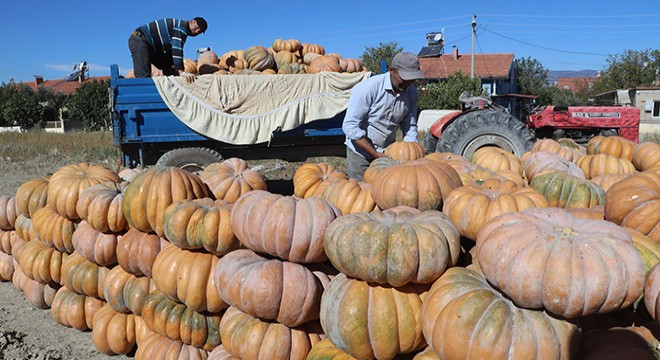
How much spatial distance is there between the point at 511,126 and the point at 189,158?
5154 millimetres

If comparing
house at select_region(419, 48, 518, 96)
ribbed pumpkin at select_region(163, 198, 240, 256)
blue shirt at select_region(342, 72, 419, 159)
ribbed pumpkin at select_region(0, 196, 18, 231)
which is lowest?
ribbed pumpkin at select_region(0, 196, 18, 231)

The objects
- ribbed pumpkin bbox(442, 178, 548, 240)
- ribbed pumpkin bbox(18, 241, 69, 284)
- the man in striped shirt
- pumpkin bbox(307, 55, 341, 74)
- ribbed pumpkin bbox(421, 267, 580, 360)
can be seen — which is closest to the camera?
ribbed pumpkin bbox(421, 267, 580, 360)

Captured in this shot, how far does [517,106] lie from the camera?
45.8 feet

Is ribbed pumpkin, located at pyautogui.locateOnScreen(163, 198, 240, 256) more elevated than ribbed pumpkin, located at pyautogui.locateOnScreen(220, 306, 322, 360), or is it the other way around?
ribbed pumpkin, located at pyautogui.locateOnScreen(163, 198, 240, 256)

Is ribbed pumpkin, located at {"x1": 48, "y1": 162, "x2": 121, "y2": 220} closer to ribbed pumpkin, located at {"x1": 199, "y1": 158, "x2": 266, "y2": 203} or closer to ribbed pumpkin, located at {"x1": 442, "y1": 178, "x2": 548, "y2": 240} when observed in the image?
ribbed pumpkin, located at {"x1": 199, "y1": 158, "x2": 266, "y2": 203}

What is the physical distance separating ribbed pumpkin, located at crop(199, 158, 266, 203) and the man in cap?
3.71 feet

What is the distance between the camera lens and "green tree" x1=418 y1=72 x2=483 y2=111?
30109 millimetres

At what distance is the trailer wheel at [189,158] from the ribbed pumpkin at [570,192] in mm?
5807

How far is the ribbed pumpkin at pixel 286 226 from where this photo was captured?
9.07 feet

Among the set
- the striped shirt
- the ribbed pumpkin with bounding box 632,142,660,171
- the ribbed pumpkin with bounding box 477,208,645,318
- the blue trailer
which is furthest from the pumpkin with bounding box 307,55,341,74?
the ribbed pumpkin with bounding box 477,208,645,318

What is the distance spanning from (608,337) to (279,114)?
6608 mm

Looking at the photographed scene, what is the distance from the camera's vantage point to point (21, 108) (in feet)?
131

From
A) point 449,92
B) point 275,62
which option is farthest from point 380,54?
point 275,62

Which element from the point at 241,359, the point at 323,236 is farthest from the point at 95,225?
the point at 323,236
